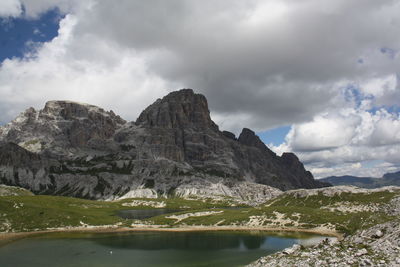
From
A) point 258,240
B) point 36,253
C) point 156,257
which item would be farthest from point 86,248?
point 258,240

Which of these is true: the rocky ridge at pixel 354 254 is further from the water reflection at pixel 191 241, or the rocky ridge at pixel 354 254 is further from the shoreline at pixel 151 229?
the shoreline at pixel 151 229

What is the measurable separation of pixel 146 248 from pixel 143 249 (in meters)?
1.67

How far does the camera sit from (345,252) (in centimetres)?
3381

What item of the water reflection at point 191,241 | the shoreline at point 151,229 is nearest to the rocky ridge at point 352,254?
the water reflection at point 191,241

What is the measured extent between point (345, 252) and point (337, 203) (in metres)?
151

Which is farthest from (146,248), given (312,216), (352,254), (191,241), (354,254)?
(312,216)

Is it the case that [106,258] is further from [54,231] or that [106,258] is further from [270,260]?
[54,231]

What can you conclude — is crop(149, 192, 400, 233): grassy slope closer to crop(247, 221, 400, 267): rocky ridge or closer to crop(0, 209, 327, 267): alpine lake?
crop(0, 209, 327, 267): alpine lake

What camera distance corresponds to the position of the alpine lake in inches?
2539

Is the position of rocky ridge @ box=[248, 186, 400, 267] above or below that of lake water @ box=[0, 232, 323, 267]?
above

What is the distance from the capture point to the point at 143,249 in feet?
266

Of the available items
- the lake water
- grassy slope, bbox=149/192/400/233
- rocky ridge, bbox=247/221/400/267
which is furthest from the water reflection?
rocky ridge, bbox=247/221/400/267

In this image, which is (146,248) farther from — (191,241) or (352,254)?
(352,254)

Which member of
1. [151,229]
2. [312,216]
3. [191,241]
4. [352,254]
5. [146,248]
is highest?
[352,254]
